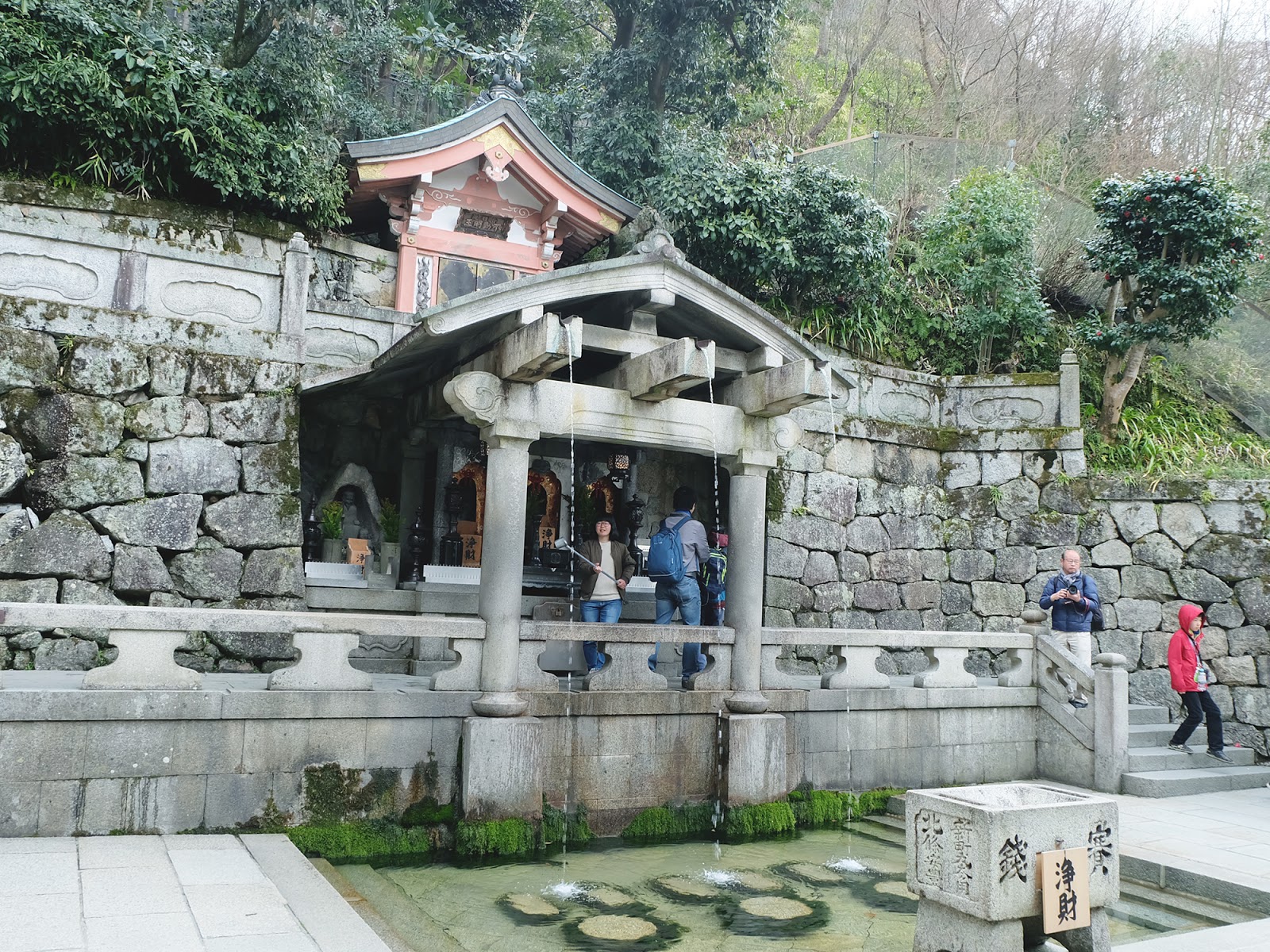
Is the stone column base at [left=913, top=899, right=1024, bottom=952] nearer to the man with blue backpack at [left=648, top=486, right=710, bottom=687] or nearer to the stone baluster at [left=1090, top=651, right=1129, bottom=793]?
the man with blue backpack at [left=648, top=486, right=710, bottom=687]

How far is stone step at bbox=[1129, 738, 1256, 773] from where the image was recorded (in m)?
11.0

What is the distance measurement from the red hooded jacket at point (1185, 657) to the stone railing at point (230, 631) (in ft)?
27.1

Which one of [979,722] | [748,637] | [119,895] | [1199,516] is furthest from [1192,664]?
[119,895]

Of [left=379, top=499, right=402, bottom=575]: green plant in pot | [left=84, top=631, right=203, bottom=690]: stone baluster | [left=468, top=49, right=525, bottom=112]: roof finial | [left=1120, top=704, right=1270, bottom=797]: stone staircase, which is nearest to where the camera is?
[left=84, top=631, right=203, bottom=690]: stone baluster

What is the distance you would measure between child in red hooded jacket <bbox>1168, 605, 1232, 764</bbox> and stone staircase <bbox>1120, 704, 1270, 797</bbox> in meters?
0.24

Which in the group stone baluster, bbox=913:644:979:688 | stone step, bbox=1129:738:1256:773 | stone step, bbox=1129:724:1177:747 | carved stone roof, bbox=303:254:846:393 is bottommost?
stone step, bbox=1129:738:1256:773

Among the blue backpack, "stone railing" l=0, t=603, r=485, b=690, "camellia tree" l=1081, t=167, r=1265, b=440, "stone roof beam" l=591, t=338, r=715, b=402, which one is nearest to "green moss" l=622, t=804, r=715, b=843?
"stone railing" l=0, t=603, r=485, b=690

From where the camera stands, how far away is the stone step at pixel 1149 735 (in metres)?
11.8

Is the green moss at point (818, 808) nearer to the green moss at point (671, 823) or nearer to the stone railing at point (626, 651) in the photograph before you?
the green moss at point (671, 823)

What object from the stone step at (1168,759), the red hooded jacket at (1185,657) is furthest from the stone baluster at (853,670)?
the red hooded jacket at (1185,657)

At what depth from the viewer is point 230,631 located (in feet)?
22.9

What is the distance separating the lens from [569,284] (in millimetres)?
8328

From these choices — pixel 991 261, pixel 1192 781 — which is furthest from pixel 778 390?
pixel 991 261

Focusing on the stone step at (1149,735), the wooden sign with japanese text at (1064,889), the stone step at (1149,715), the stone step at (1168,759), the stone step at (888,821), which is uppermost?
the wooden sign with japanese text at (1064,889)
